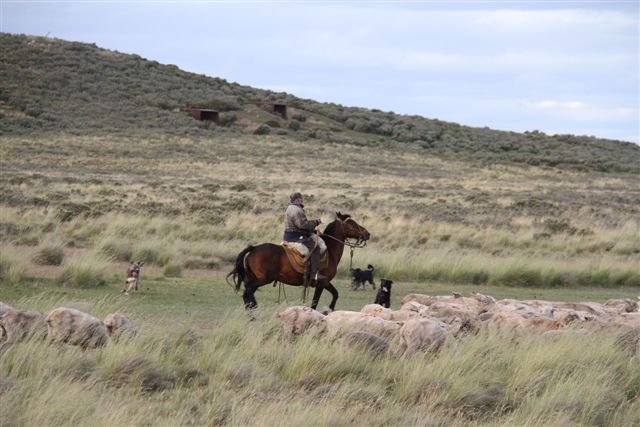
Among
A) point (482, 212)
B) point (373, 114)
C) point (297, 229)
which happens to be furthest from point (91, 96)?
point (297, 229)

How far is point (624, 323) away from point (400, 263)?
32.2ft

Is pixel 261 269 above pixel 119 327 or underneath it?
above

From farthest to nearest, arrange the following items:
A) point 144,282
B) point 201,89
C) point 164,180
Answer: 1. point 201,89
2. point 164,180
3. point 144,282

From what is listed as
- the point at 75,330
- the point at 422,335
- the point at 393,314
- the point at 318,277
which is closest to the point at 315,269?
the point at 318,277

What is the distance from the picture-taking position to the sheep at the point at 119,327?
9.38m

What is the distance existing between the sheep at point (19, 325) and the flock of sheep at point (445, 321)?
107 inches

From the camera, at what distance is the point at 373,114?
99688 millimetres

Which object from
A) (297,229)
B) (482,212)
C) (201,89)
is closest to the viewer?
(297,229)

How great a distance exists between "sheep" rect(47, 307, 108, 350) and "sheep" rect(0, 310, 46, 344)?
0.14 metres

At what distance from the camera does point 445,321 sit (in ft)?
37.1

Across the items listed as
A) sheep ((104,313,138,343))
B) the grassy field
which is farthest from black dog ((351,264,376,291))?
sheep ((104,313,138,343))

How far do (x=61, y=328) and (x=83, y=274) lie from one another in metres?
8.37

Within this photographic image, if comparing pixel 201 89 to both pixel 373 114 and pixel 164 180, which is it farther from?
pixel 164 180

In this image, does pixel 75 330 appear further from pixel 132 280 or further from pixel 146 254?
pixel 146 254
